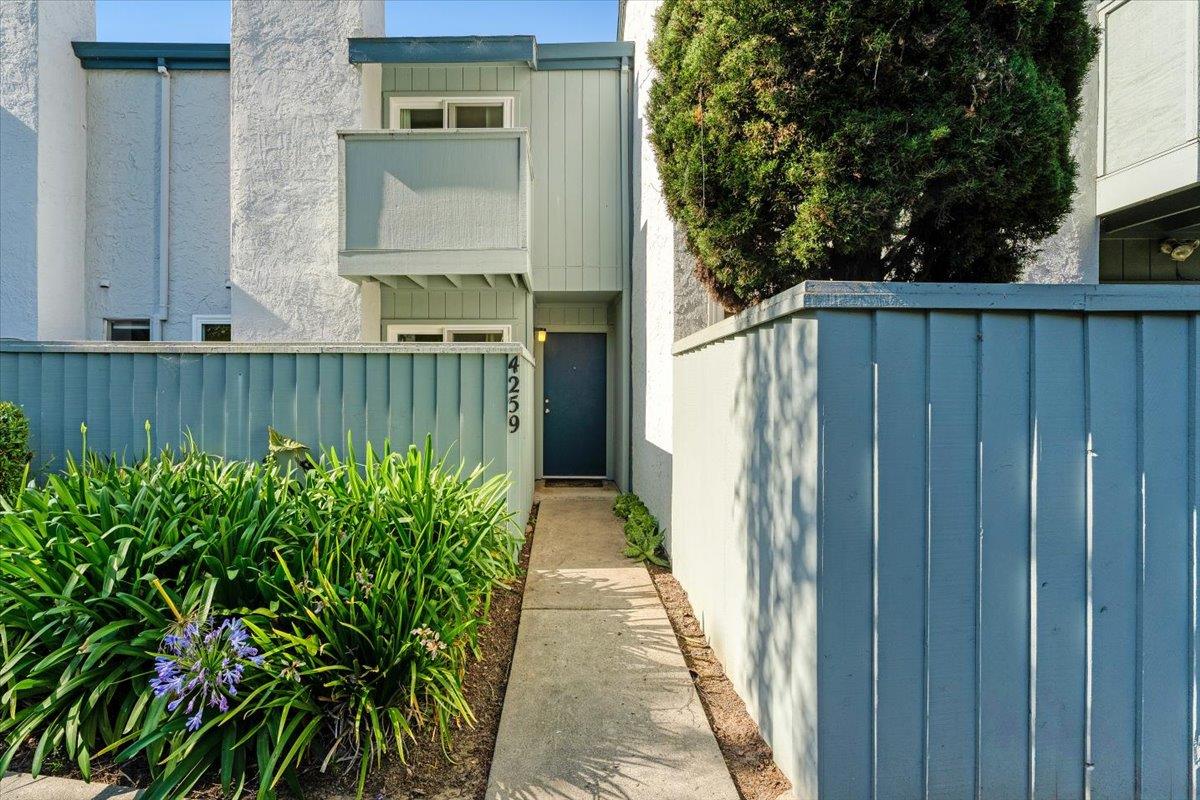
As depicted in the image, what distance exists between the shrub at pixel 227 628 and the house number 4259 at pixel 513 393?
2.06 meters

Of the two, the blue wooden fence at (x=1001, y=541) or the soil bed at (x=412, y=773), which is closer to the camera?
the blue wooden fence at (x=1001, y=541)

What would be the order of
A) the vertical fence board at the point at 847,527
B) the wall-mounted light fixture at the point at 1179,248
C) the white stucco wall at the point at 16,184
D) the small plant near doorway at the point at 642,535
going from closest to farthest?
the vertical fence board at the point at 847,527, the small plant near doorway at the point at 642,535, the wall-mounted light fixture at the point at 1179,248, the white stucco wall at the point at 16,184

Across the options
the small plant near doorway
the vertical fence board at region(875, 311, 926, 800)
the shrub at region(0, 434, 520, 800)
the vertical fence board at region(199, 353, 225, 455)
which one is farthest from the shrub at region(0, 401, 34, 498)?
the vertical fence board at region(875, 311, 926, 800)

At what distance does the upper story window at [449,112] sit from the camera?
26.0 ft

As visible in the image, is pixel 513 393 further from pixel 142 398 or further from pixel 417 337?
pixel 417 337

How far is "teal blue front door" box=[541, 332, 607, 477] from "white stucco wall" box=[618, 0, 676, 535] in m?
1.60

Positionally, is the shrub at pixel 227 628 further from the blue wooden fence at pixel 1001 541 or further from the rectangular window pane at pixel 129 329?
the rectangular window pane at pixel 129 329

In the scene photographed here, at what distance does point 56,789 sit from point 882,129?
4.25 meters

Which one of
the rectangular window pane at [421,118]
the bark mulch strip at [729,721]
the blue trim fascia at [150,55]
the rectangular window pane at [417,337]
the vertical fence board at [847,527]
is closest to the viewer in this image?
the vertical fence board at [847,527]

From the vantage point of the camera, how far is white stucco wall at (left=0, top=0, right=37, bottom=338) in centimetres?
691

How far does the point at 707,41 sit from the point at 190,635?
346 centimetres

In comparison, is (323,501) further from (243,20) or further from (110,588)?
(243,20)

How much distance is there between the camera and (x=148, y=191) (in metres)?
7.62

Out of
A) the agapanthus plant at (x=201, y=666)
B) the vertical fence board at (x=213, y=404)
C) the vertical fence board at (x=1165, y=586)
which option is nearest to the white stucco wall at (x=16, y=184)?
the vertical fence board at (x=213, y=404)
